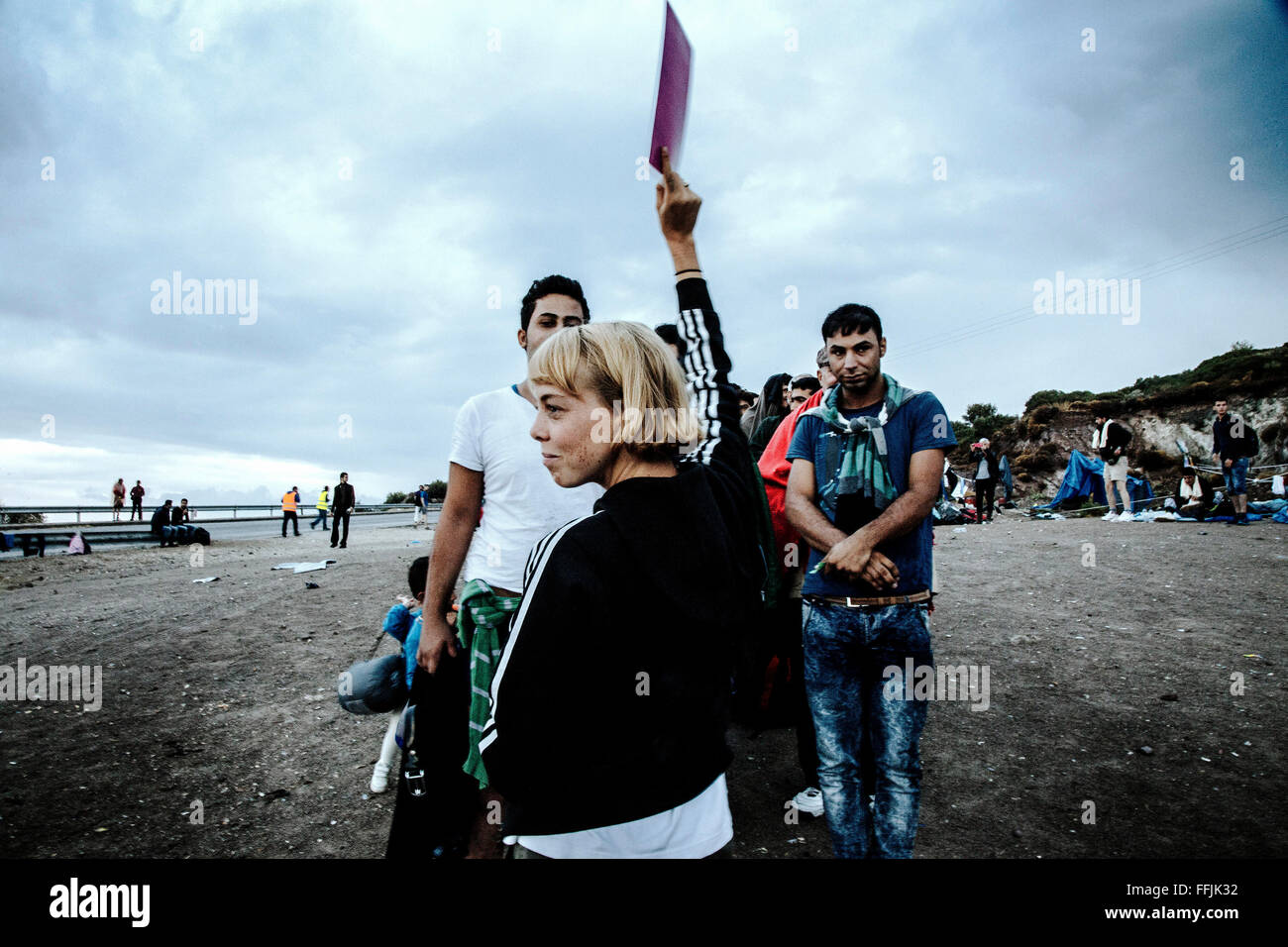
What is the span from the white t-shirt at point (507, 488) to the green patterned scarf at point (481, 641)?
0.93ft

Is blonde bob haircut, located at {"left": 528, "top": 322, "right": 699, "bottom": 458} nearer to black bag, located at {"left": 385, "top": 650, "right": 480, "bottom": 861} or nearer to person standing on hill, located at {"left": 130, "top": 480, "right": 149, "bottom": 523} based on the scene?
black bag, located at {"left": 385, "top": 650, "right": 480, "bottom": 861}

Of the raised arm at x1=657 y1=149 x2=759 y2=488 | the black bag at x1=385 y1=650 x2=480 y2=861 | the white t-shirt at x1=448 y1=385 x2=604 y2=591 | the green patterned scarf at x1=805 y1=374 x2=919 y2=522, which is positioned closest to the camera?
the raised arm at x1=657 y1=149 x2=759 y2=488

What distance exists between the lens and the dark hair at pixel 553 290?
2.46m

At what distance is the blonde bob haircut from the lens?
3.84 feet

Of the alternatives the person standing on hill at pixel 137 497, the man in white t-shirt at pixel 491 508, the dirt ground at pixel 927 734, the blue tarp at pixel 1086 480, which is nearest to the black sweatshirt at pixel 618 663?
the man in white t-shirt at pixel 491 508

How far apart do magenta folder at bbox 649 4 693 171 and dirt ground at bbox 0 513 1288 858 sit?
3.07 m

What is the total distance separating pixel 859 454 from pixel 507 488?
1467 millimetres

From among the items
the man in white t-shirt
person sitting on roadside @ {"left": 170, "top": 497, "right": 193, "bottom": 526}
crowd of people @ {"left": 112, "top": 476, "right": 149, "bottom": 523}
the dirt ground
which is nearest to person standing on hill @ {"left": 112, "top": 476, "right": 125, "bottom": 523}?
crowd of people @ {"left": 112, "top": 476, "right": 149, "bottom": 523}

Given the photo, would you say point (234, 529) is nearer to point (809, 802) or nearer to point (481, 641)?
point (809, 802)

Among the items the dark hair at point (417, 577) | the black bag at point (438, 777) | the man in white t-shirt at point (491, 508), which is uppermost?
the man in white t-shirt at point (491, 508)

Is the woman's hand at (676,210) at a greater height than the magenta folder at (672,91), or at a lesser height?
lesser

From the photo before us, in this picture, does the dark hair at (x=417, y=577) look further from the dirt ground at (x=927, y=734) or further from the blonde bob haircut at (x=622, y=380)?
the blonde bob haircut at (x=622, y=380)

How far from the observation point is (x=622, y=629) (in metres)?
1.04
